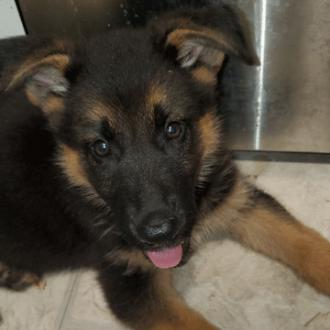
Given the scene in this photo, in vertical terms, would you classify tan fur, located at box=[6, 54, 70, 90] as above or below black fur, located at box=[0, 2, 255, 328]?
above

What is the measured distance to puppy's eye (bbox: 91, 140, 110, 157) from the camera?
8.59 ft

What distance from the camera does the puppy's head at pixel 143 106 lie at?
2.49m

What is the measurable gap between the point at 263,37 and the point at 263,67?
246mm

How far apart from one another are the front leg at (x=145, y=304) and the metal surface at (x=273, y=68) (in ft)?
4.63

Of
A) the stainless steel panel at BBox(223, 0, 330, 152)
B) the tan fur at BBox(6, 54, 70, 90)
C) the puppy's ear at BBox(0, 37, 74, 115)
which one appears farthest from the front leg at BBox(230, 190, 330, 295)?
the tan fur at BBox(6, 54, 70, 90)

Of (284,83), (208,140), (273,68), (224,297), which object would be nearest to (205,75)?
(208,140)

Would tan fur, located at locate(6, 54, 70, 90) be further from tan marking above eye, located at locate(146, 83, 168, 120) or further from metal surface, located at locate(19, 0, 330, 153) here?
metal surface, located at locate(19, 0, 330, 153)

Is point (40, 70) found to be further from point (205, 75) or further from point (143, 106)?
point (205, 75)

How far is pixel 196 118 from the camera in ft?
8.94

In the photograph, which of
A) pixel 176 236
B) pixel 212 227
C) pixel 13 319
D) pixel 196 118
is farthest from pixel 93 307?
pixel 196 118

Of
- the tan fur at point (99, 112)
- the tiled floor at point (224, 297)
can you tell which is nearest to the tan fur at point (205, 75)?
the tan fur at point (99, 112)

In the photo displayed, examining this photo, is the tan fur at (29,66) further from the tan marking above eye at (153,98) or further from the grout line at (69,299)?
the grout line at (69,299)

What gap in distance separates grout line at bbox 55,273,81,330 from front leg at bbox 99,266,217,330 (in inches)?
19.9

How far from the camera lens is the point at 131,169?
2561 millimetres
